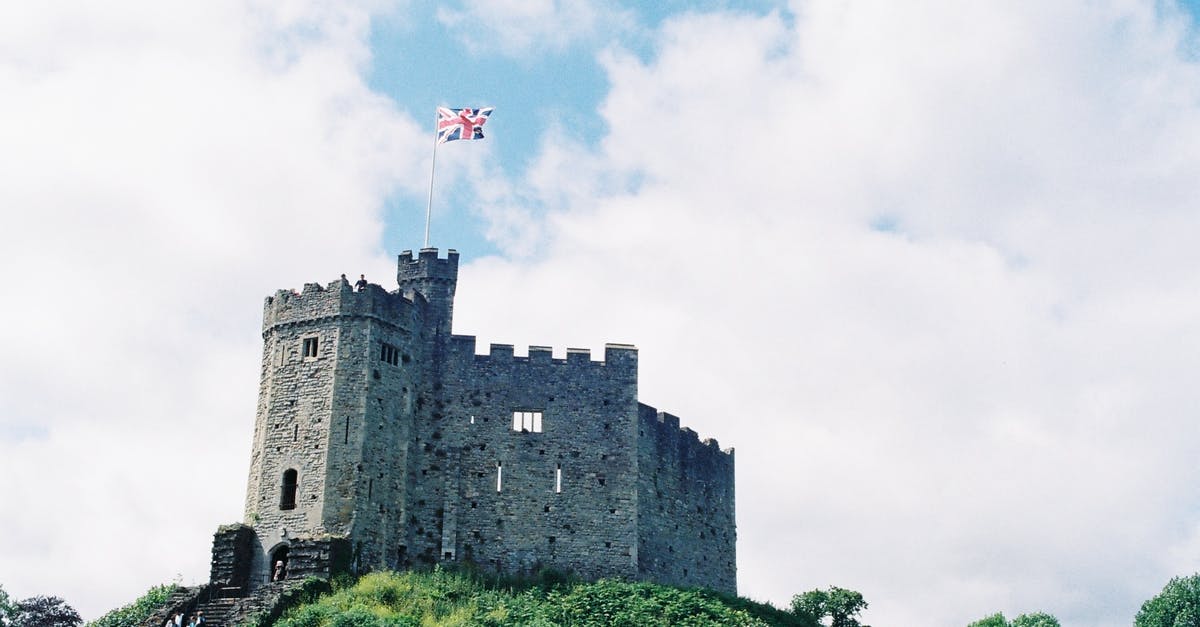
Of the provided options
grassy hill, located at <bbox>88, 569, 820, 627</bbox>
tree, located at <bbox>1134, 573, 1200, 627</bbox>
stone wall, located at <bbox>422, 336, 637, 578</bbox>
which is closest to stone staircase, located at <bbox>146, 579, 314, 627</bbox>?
grassy hill, located at <bbox>88, 569, 820, 627</bbox>

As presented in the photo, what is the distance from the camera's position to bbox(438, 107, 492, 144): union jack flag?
50219mm

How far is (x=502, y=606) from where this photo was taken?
4300 cm

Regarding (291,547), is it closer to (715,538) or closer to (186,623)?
(186,623)

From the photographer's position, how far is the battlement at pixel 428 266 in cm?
5053

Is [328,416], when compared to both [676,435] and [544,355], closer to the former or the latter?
[544,355]

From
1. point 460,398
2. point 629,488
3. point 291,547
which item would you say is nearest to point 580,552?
point 629,488

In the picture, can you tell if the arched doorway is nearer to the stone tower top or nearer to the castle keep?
the castle keep

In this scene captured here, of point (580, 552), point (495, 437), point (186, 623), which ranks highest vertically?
point (495, 437)

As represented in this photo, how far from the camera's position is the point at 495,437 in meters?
49.3

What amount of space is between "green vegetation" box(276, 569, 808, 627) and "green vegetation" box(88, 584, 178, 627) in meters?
10.3

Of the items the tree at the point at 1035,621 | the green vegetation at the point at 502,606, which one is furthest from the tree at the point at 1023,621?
the green vegetation at the point at 502,606

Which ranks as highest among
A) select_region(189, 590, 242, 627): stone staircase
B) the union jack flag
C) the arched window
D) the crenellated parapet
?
the union jack flag

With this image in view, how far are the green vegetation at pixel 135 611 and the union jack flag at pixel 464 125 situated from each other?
62.0 ft

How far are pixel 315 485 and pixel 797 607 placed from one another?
20.9m
